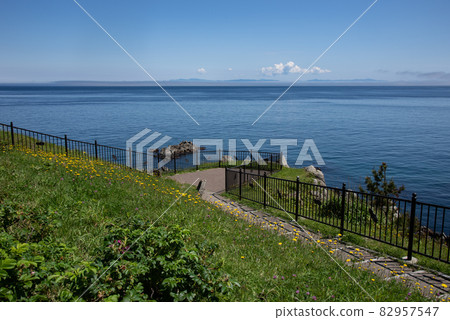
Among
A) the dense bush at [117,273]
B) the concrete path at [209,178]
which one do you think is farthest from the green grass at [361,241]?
the dense bush at [117,273]

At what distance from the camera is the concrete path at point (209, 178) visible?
1557cm

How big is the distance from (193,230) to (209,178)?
36.8ft

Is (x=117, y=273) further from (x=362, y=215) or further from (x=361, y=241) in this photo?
(x=362, y=215)

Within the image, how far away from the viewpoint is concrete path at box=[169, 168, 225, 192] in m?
15.6

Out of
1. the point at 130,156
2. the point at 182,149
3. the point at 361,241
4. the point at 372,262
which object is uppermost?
the point at 130,156

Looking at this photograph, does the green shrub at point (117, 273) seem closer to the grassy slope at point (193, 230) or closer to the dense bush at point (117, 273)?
the dense bush at point (117, 273)

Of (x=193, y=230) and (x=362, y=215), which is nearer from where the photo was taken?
(x=193, y=230)

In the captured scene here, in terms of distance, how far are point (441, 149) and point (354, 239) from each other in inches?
1504

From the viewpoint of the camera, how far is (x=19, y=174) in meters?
8.12

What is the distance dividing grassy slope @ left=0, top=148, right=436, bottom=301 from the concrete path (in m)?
5.78

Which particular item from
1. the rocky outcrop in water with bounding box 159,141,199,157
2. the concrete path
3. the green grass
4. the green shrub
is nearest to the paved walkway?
the green grass

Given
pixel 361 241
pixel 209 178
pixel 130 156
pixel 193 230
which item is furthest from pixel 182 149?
pixel 193 230

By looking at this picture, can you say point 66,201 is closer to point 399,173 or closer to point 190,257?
point 190,257

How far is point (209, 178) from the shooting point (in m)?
17.4
